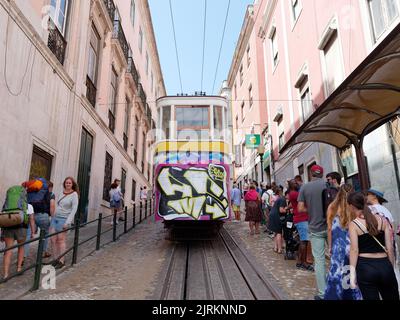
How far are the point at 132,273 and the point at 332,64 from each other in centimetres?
835

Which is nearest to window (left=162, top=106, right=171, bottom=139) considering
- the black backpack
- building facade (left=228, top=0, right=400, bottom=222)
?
building facade (left=228, top=0, right=400, bottom=222)

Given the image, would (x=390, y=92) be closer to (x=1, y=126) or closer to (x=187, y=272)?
(x=187, y=272)

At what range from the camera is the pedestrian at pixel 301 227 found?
16.5 feet

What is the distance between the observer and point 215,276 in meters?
4.97

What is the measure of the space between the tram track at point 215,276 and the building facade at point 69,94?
4.02 m

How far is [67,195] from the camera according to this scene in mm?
5477

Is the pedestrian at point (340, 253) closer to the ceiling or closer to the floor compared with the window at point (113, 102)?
closer to the floor

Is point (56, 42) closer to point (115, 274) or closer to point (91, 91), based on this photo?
point (91, 91)

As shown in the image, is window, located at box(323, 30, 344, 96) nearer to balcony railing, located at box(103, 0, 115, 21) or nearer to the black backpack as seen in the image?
the black backpack

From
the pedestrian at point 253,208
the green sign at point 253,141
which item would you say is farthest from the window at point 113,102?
the pedestrian at point 253,208

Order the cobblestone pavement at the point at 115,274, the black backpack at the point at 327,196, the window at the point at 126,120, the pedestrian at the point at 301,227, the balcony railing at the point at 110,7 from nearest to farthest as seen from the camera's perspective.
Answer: the cobblestone pavement at the point at 115,274 → the black backpack at the point at 327,196 → the pedestrian at the point at 301,227 → the balcony railing at the point at 110,7 → the window at the point at 126,120

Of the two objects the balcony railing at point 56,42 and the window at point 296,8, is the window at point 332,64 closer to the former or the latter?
the window at point 296,8

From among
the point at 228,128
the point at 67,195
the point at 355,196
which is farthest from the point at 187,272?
the point at 228,128
